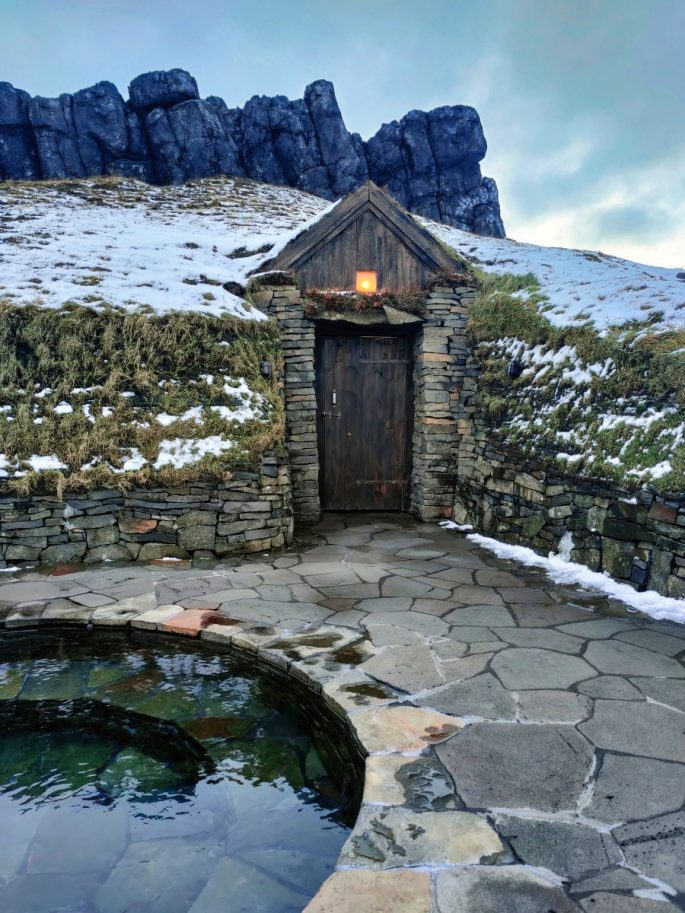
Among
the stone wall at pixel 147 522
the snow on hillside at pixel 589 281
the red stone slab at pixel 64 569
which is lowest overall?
the red stone slab at pixel 64 569

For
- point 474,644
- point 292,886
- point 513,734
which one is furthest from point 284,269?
point 292,886

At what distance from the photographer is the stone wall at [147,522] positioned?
5.32m

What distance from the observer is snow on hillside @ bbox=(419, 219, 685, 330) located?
5910mm

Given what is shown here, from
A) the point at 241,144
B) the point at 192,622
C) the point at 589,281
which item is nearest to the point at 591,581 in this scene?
the point at 192,622

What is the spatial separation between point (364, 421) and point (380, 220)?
2.91 metres

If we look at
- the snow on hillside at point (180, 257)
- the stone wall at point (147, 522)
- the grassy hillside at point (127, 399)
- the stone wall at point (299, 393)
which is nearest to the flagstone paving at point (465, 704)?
the stone wall at point (147, 522)

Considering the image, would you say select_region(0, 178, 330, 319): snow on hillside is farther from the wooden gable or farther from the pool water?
the pool water

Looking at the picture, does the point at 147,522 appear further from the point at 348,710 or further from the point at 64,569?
the point at 348,710

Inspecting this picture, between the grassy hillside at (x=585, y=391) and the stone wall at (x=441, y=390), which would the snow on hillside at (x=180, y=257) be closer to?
the grassy hillside at (x=585, y=391)

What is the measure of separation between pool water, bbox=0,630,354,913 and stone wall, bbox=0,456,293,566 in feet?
6.59

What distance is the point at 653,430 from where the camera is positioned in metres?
4.73

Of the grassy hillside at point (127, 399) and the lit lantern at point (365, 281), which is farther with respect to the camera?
the lit lantern at point (365, 281)

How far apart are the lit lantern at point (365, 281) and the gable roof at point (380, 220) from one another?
65 centimetres

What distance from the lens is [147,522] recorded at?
5602mm
